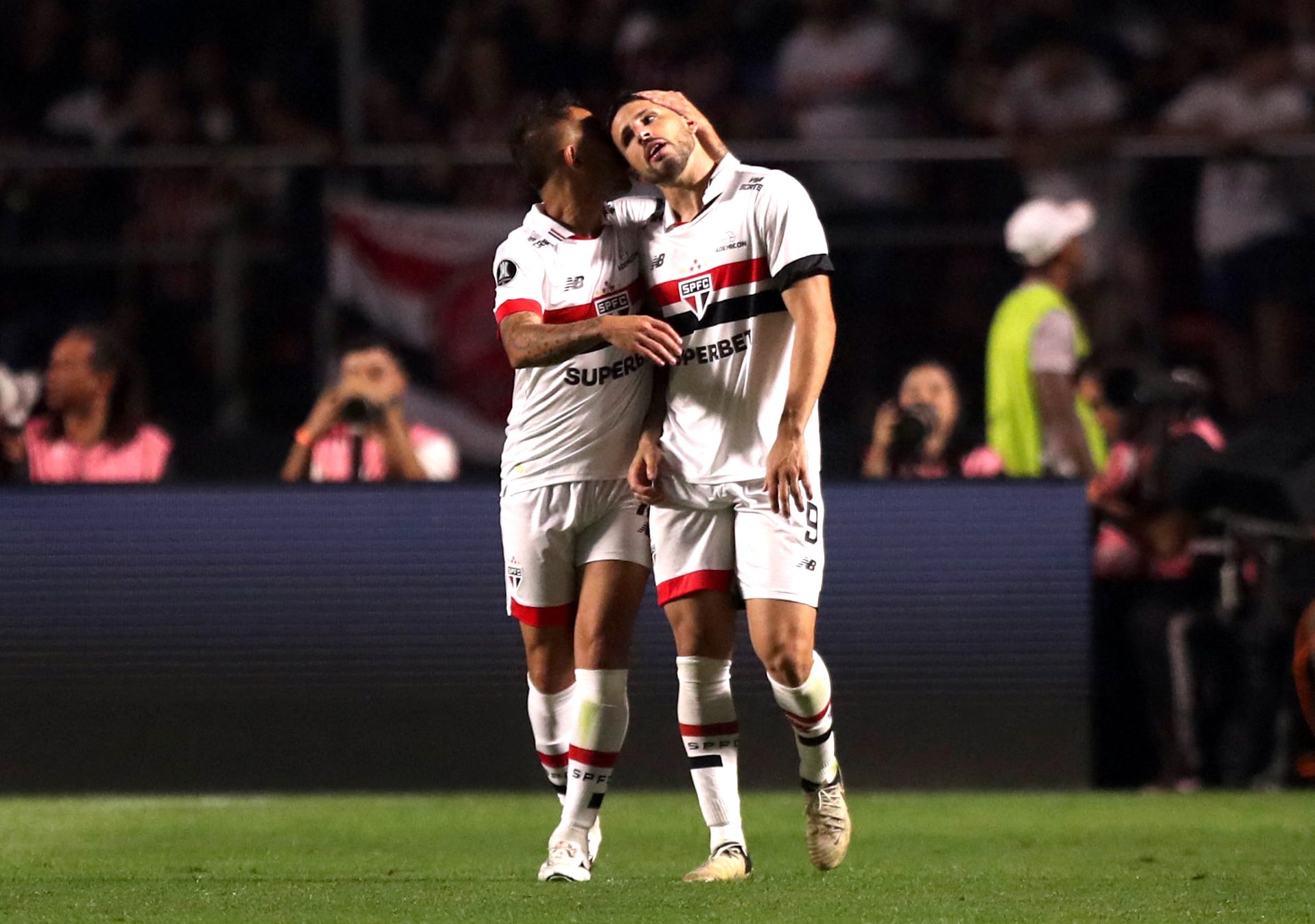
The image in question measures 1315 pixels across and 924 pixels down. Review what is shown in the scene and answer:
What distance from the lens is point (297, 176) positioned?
11.6 meters

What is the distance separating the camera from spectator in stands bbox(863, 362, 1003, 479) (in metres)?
9.34

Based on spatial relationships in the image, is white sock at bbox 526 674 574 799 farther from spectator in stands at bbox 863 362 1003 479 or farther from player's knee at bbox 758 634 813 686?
spectator in stands at bbox 863 362 1003 479

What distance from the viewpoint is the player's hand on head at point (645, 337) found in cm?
580

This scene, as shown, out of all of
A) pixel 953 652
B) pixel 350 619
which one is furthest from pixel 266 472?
pixel 953 652

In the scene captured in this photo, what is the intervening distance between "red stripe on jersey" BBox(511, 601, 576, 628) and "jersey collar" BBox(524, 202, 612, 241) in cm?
106

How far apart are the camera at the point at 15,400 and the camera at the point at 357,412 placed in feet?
4.76

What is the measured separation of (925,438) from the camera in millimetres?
9375

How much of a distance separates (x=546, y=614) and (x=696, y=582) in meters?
0.64

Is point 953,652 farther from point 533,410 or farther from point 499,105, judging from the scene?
point 499,105

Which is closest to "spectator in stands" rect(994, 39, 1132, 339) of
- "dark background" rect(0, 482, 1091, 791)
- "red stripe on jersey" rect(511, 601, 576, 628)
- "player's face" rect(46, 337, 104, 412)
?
"dark background" rect(0, 482, 1091, 791)

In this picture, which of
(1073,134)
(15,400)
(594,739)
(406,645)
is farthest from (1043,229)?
(15,400)

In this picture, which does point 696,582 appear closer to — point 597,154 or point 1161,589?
point 597,154

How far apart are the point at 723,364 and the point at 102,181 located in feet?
21.3

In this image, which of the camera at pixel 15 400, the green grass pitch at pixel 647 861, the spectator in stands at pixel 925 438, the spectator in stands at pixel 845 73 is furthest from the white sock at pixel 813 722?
the spectator in stands at pixel 845 73
